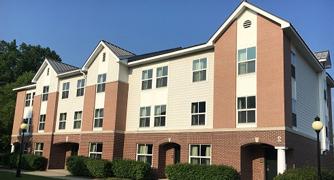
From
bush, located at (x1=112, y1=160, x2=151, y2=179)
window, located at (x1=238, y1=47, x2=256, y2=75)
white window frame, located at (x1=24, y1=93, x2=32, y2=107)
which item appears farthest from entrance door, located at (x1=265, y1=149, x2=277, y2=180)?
white window frame, located at (x1=24, y1=93, x2=32, y2=107)

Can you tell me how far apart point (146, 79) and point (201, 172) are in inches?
404

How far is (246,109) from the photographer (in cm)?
2209

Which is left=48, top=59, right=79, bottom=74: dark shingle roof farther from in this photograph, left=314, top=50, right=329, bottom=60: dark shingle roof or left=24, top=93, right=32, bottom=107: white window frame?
left=314, top=50, right=329, bottom=60: dark shingle roof

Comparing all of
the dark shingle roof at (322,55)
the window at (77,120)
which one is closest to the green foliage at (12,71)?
the window at (77,120)

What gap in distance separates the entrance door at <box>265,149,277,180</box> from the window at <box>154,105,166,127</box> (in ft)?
26.6

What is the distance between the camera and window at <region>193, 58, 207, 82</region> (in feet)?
82.8

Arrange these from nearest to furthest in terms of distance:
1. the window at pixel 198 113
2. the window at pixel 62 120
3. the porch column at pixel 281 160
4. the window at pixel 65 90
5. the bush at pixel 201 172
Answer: the porch column at pixel 281 160 < the bush at pixel 201 172 < the window at pixel 198 113 < the window at pixel 62 120 < the window at pixel 65 90

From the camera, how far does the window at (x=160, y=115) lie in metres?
26.9

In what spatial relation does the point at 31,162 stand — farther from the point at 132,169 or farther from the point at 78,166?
the point at 132,169

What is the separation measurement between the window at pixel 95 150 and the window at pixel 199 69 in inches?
399

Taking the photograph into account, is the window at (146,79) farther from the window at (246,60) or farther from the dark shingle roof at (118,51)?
the window at (246,60)

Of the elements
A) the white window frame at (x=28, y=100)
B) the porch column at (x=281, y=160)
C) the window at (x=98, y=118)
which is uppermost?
the white window frame at (x=28, y=100)

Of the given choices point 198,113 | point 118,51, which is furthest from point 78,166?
point 198,113

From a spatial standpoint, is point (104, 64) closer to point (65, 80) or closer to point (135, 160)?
point (65, 80)
